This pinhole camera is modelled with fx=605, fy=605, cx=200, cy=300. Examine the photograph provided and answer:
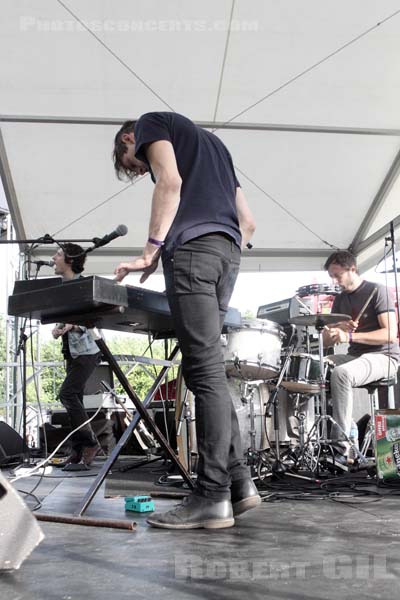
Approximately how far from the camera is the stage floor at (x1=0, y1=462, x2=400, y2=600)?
3.86 feet

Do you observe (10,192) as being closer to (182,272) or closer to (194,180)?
(194,180)

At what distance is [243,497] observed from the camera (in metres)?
2.09

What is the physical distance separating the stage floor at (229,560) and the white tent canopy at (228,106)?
13.9 feet

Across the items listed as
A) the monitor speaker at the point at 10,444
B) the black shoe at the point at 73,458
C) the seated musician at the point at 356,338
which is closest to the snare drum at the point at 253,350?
the seated musician at the point at 356,338

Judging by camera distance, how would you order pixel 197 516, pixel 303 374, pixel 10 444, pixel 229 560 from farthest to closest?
1. pixel 10 444
2. pixel 303 374
3. pixel 197 516
4. pixel 229 560

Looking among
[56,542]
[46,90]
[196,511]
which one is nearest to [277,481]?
[196,511]

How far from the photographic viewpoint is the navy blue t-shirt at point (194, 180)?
205 centimetres

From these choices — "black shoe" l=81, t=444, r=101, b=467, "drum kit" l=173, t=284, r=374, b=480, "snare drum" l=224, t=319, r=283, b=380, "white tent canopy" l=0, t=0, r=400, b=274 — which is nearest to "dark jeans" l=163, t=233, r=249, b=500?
"drum kit" l=173, t=284, r=374, b=480

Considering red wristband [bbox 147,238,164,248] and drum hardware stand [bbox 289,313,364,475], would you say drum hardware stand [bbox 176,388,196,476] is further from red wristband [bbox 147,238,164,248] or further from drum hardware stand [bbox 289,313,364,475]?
red wristband [bbox 147,238,164,248]

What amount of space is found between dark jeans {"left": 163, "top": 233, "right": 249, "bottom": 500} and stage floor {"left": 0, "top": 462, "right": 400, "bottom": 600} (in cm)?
22

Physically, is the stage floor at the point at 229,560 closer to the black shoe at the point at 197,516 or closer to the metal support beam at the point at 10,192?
the black shoe at the point at 197,516

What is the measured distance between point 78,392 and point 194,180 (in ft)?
8.77

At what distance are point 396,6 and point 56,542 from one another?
191 inches

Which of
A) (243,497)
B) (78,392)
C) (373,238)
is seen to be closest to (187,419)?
(78,392)
